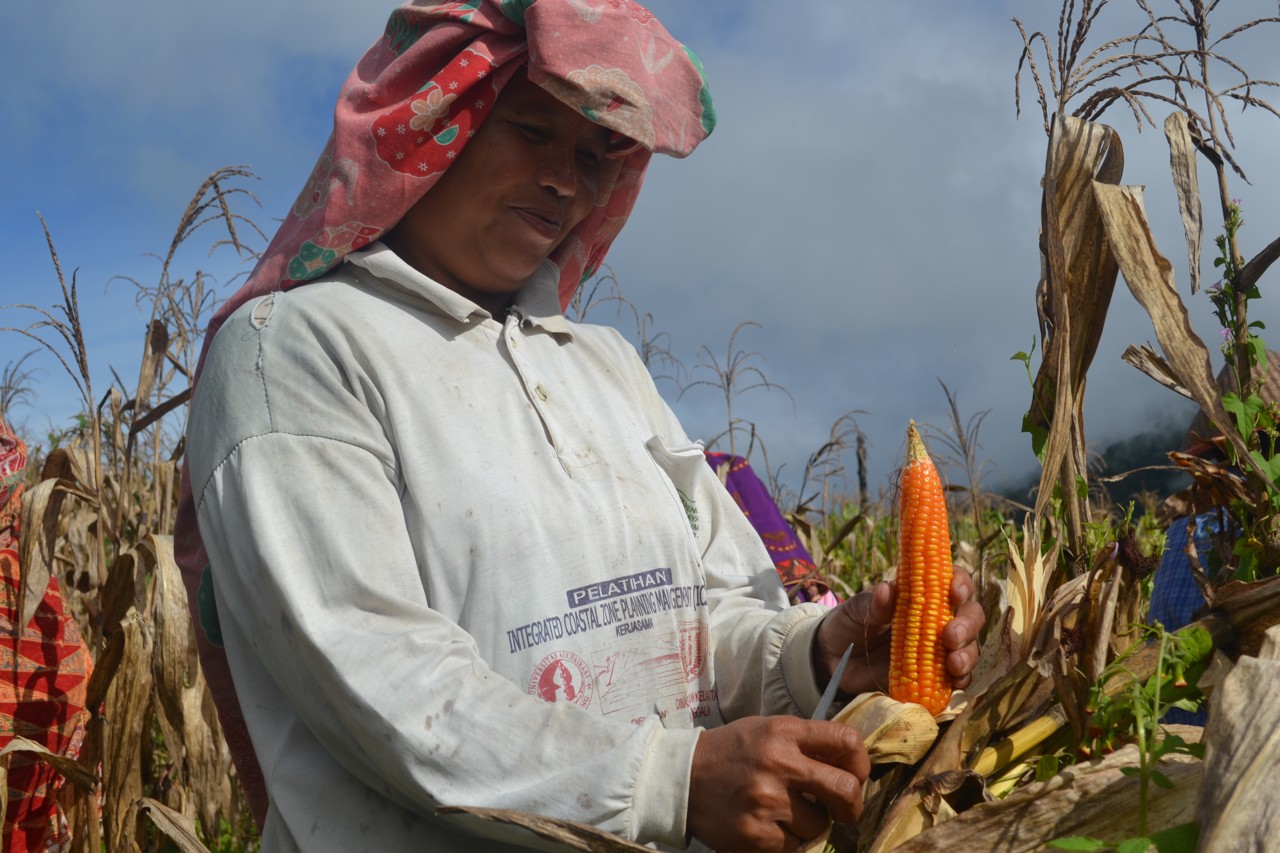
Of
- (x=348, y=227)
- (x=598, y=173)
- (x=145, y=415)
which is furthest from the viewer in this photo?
(x=145, y=415)

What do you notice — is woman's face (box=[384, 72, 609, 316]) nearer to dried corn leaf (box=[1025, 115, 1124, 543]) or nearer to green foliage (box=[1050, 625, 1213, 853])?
dried corn leaf (box=[1025, 115, 1124, 543])

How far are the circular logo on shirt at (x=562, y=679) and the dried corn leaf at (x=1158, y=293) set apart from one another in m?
1.11

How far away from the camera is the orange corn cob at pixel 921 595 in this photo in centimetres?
A: 174

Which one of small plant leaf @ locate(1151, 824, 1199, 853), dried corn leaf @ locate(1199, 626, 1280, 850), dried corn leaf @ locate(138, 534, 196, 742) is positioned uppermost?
dried corn leaf @ locate(138, 534, 196, 742)

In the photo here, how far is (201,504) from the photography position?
1.75m

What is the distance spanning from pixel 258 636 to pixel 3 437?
6.48 feet

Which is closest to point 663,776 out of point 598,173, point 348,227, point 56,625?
point 348,227

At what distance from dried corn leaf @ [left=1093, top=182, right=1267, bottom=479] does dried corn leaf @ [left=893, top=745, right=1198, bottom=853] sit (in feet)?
2.31

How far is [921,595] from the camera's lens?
1.78 m

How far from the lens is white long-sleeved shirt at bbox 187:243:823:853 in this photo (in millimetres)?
1524

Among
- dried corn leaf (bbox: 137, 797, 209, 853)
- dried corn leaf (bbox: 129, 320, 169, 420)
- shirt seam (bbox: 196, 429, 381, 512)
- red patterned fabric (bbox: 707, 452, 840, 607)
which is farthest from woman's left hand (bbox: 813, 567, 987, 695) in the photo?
dried corn leaf (bbox: 129, 320, 169, 420)

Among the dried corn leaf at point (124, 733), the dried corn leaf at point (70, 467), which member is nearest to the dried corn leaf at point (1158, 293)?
the dried corn leaf at point (124, 733)

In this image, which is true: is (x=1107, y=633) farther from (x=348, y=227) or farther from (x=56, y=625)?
(x=56, y=625)

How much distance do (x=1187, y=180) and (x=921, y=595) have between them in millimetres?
877
